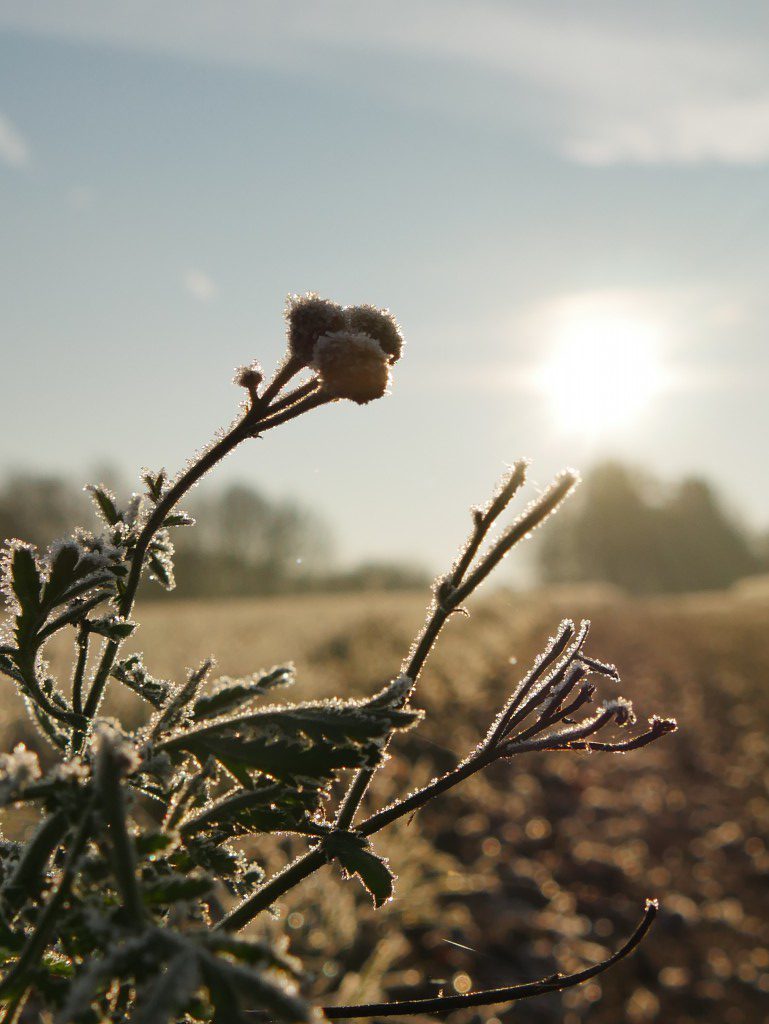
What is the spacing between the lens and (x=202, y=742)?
75 centimetres

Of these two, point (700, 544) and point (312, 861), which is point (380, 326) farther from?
point (700, 544)

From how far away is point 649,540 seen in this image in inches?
2379

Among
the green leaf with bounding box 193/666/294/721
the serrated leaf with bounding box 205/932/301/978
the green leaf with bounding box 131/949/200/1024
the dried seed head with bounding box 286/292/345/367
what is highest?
the dried seed head with bounding box 286/292/345/367

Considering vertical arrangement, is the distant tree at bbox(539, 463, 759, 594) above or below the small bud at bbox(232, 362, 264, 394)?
above

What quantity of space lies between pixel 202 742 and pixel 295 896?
381 cm

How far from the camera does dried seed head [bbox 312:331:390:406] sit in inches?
29.6

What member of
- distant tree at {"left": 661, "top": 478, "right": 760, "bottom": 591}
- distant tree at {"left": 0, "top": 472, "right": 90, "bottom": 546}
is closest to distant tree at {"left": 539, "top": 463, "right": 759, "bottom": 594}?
distant tree at {"left": 661, "top": 478, "right": 760, "bottom": 591}

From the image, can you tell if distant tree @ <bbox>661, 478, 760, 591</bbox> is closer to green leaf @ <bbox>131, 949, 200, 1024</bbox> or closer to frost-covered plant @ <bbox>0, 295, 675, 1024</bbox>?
frost-covered plant @ <bbox>0, 295, 675, 1024</bbox>

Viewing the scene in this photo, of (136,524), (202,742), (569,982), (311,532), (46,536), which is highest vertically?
(311,532)

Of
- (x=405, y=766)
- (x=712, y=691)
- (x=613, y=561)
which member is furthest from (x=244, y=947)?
(x=613, y=561)

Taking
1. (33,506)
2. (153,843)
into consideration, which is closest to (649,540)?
(33,506)

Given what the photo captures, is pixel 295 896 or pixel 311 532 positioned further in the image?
pixel 311 532

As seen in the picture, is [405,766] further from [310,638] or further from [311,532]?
[311,532]

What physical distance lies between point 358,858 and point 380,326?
472 millimetres
